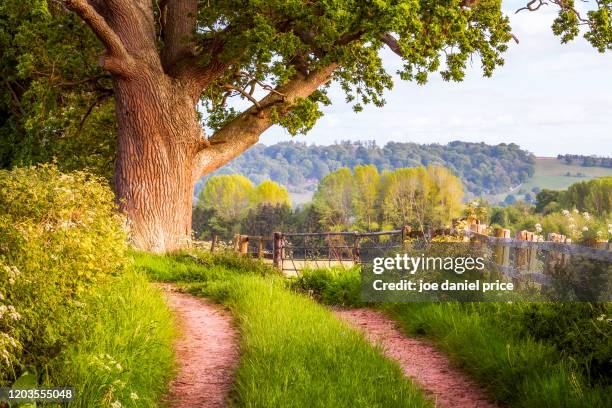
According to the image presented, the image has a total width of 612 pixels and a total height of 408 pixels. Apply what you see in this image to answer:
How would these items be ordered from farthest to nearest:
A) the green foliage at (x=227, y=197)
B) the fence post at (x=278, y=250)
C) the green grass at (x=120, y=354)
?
1. the green foliage at (x=227, y=197)
2. the fence post at (x=278, y=250)
3. the green grass at (x=120, y=354)

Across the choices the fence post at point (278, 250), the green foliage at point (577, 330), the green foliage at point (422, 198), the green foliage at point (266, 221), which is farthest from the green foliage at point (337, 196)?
the green foliage at point (577, 330)

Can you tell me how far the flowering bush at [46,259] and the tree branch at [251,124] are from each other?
8294 mm

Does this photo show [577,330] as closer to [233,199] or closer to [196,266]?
[196,266]

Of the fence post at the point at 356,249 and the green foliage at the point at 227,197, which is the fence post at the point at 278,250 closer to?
the fence post at the point at 356,249

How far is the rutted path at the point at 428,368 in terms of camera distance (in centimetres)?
746

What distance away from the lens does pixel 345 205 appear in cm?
11238

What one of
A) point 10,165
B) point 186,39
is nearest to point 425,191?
point 10,165

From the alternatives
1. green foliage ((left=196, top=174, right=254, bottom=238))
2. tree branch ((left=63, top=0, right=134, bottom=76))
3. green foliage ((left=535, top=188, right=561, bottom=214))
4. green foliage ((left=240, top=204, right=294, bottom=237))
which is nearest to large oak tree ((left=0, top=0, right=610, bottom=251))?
tree branch ((left=63, top=0, right=134, bottom=76))

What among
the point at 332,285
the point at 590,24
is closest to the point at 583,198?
the point at 590,24

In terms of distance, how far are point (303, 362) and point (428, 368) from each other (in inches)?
78.8

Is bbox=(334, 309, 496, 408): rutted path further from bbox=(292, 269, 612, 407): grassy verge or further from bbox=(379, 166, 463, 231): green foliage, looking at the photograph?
bbox=(379, 166, 463, 231): green foliage

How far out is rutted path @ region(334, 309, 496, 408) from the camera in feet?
24.5

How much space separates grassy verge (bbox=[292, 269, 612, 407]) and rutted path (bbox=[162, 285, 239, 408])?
Result: 2724mm

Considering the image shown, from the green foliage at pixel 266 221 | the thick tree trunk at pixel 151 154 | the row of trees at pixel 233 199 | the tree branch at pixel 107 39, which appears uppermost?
the tree branch at pixel 107 39
